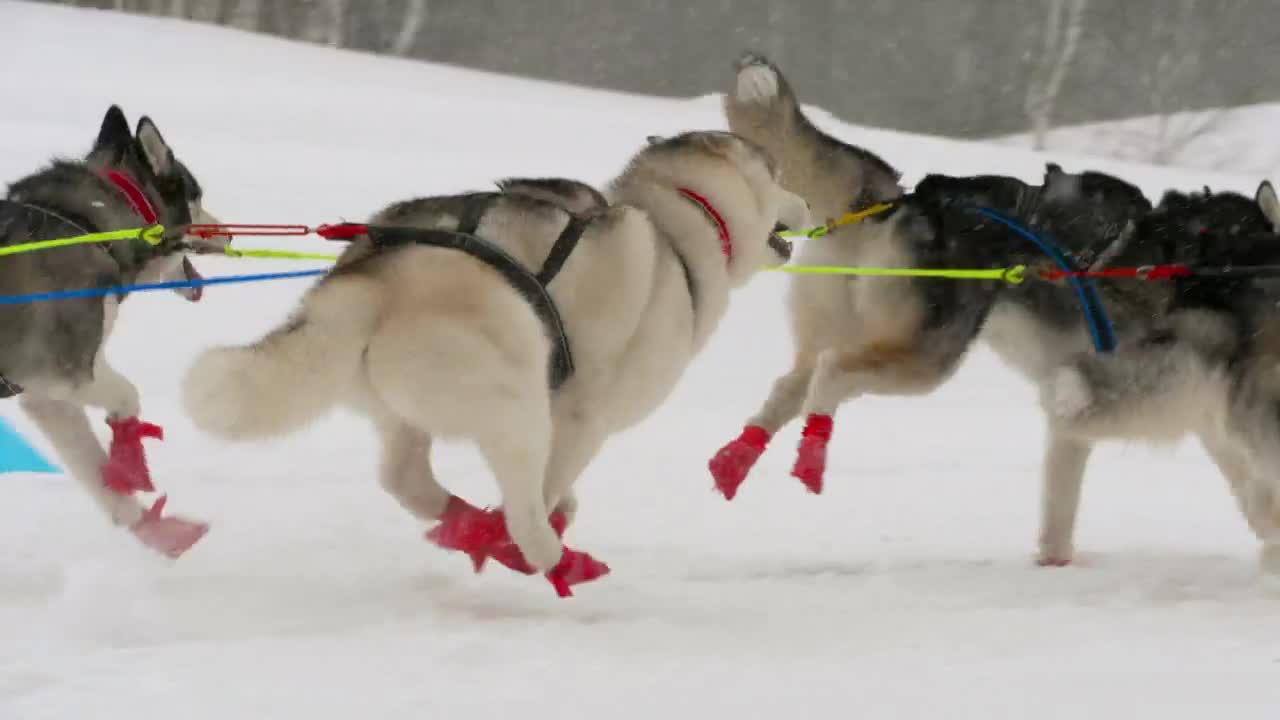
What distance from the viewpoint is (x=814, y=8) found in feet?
42.5

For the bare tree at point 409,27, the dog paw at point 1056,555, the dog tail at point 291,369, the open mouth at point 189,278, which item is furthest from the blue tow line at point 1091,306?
the bare tree at point 409,27

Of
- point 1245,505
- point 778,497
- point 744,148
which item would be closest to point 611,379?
point 744,148

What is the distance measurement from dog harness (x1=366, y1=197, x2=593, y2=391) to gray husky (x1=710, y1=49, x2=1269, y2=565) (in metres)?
0.73

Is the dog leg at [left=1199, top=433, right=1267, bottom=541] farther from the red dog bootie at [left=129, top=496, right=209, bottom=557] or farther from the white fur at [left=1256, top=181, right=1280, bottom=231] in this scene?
the red dog bootie at [left=129, top=496, right=209, bottom=557]

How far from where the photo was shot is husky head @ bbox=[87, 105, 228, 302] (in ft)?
10.8

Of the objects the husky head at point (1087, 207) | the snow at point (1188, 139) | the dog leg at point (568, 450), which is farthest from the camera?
the snow at point (1188, 139)

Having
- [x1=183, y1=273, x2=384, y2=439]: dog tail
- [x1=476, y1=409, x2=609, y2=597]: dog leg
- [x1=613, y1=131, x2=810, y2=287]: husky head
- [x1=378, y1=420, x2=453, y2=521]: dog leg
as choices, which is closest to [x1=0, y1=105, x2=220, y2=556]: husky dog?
[x1=378, y1=420, x2=453, y2=521]: dog leg

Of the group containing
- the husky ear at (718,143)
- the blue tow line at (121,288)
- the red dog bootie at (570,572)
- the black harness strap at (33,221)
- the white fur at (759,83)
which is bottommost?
the red dog bootie at (570,572)

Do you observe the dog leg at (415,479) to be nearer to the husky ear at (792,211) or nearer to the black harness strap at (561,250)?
the black harness strap at (561,250)

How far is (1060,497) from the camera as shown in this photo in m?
3.61

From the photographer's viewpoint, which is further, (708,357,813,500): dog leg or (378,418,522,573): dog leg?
(708,357,813,500): dog leg

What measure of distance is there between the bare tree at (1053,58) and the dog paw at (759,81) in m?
10.2

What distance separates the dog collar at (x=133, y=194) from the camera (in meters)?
3.22

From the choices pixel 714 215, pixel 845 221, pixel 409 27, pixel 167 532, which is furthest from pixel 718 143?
pixel 409 27
